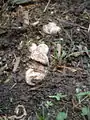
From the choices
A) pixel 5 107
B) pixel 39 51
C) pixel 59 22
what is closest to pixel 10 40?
pixel 39 51

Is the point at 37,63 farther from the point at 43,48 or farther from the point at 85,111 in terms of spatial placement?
the point at 85,111

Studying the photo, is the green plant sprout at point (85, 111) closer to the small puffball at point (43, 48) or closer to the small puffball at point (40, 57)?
the small puffball at point (40, 57)

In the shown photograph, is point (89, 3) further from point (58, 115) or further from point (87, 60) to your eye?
point (58, 115)

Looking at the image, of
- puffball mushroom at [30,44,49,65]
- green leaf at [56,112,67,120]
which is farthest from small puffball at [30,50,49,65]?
green leaf at [56,112,67,120]

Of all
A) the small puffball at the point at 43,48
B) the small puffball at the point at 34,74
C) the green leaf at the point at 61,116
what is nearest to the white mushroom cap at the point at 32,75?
the small puffball at the point at 34,74

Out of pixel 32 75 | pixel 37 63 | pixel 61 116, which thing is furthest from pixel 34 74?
pixel 61 116
